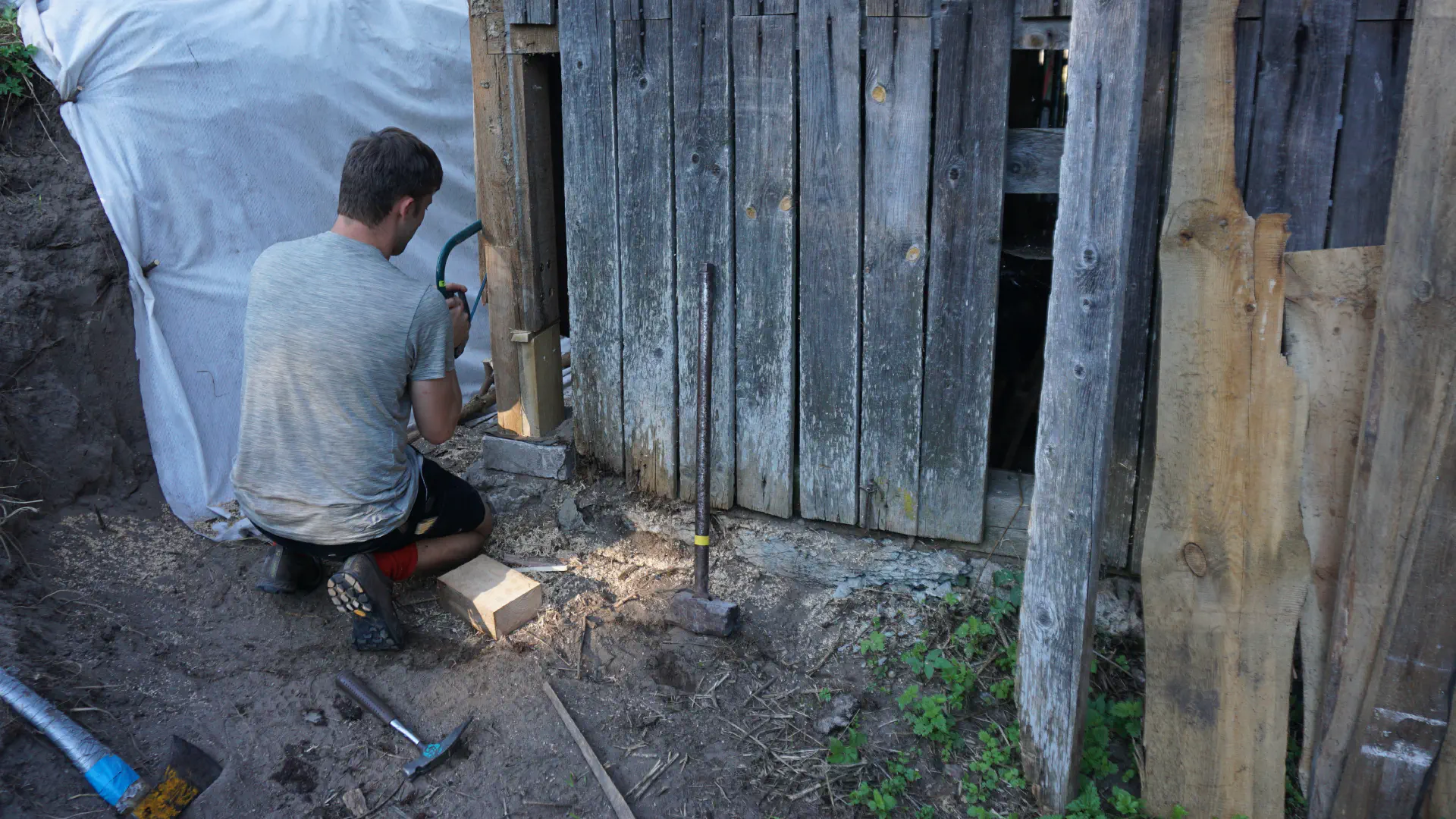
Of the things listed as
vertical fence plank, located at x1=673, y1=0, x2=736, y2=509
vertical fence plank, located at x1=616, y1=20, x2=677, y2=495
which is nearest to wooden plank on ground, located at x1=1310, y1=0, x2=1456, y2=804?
vertical fence plank, located at x1=673, y1=0, x2=736, y2=509

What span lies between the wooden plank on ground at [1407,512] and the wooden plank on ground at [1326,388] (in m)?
0.06

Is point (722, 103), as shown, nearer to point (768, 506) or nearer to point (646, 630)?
point (768, 506)

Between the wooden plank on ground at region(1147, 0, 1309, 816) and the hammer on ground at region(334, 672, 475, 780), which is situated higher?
the wooden plank on ground at region(1147, 0, 1309, 816)

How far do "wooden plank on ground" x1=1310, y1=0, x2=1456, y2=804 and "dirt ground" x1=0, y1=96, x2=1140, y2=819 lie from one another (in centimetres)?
70

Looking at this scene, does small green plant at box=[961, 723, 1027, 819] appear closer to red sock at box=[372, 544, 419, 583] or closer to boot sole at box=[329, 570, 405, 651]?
boot sole at box=[329, 570, 405, 651]

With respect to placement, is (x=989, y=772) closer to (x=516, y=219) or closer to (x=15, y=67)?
(x=516, y=219)

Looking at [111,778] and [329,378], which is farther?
[329,378]

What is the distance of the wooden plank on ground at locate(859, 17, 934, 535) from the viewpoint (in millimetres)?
3012

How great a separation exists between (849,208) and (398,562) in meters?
2.03

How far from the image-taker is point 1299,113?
2605mm

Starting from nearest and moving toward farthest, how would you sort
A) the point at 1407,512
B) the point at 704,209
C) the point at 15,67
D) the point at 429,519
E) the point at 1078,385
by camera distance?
the point at 1407,512, the point at 1078,385, the point at 704,209, the point at 429,519, the point at 15,67

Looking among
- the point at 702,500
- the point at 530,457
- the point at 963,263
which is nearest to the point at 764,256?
the point at 963,263

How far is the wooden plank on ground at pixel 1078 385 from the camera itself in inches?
87.3

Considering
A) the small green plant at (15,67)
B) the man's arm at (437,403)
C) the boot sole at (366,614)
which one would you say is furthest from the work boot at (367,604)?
the small green plant at (15,67)
